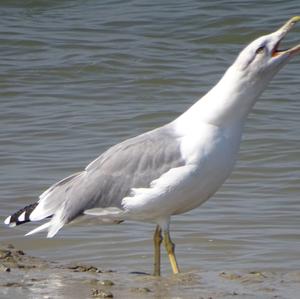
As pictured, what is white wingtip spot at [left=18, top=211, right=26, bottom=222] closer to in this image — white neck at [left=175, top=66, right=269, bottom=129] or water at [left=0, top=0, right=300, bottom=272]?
water at [left=0, top=0, right=300, bottom=272]

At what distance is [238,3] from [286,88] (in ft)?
14.1

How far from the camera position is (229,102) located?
6.48m

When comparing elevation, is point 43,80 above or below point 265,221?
above

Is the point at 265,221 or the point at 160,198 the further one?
the point at 265,221

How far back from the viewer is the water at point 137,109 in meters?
7.96

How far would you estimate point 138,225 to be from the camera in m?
8.48

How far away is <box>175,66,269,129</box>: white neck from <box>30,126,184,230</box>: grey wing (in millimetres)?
216

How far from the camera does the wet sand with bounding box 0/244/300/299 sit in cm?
571

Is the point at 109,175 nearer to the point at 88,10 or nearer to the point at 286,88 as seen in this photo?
the point at 286,88

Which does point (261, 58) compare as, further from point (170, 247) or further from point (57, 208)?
point (57, 208)

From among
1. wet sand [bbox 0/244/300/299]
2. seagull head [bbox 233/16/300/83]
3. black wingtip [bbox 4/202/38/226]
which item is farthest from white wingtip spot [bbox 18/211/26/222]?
seagull head [bbox 233/16/300/83]

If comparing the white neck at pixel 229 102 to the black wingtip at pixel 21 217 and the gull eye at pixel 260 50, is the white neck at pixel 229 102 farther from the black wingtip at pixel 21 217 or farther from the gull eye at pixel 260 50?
the black wingtip at pixel 21 217

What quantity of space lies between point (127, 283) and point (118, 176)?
815mm

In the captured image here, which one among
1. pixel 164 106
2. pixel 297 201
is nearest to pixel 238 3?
pixel 164 106
